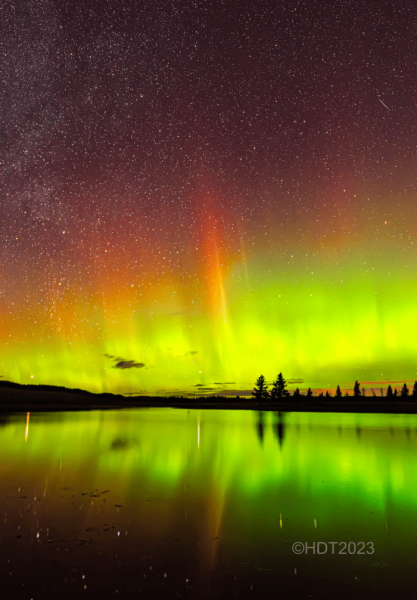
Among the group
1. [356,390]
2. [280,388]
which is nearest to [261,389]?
[280,388]

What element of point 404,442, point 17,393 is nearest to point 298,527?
point 404,442

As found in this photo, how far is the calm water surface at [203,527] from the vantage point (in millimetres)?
6055

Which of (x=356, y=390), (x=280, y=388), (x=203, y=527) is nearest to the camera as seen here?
(x=203, y=527)

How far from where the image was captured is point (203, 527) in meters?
8.90

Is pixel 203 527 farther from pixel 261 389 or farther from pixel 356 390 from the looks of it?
pixel 356 390

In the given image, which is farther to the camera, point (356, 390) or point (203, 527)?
point (356, 390)

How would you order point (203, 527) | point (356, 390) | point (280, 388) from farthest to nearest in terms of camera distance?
point (356, 390)
point (280, 388)
point (203, 527)

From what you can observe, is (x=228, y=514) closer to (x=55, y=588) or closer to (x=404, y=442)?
(x=55, y=588)

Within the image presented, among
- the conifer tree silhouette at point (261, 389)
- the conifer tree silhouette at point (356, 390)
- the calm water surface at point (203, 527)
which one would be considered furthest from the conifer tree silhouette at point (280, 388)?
the calm water surface at point (203, 527)

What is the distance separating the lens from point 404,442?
2658 centimetres

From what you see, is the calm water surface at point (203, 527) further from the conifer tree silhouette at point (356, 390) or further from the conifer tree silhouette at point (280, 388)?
the conifer tree silhouette at point (356, 390)

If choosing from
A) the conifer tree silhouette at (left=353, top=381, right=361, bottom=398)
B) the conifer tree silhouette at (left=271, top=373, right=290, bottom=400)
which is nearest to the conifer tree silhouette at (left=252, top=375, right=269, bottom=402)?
the conifer tree silhouette at (left=271, top=373, right=290, bottom=400)

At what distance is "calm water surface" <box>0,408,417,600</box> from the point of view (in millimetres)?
6055

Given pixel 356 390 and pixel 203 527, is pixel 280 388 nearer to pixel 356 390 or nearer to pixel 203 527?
pixel 356 390
